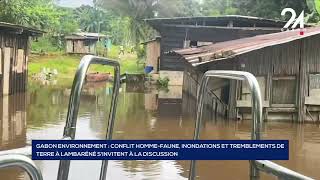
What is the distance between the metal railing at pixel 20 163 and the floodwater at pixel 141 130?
533 centimetres

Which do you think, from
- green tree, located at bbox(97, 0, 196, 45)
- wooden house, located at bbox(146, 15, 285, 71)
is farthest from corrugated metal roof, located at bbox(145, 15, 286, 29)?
green tree, located at bbox(97, 0, 196, 45)

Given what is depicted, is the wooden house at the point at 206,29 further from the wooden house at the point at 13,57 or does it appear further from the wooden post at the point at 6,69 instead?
the wooden post at the point at 6,69

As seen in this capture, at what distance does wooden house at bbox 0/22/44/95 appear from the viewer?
18972 mm

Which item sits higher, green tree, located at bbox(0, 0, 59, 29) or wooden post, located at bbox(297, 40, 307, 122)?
green tree, located at bbox(0, 0, 59, 29)

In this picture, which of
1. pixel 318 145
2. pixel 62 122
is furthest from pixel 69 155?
pixel 62 122

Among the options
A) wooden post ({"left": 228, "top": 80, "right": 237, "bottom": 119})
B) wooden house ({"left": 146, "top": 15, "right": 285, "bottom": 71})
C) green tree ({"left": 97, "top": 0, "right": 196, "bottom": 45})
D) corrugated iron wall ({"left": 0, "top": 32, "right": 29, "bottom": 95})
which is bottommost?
wooden post ({"left": 228, "top": 80, "right": 237, "bottom": 119})

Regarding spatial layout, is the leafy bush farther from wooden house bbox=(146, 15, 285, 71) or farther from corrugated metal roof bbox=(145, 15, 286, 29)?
corrugated metal roof bbox=(145, 15, 286, 29)

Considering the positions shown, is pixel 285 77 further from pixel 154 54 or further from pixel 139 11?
pixel 139 11

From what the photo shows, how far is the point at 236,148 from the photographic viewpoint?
3.10 metres

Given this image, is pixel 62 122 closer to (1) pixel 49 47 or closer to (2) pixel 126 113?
(2) pixel 126 113

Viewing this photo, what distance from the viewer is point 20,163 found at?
2381 millimetres

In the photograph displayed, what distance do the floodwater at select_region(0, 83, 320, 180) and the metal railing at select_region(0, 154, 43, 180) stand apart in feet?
17.5

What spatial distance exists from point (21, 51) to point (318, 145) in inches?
579

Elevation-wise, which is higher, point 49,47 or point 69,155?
point 49,47
